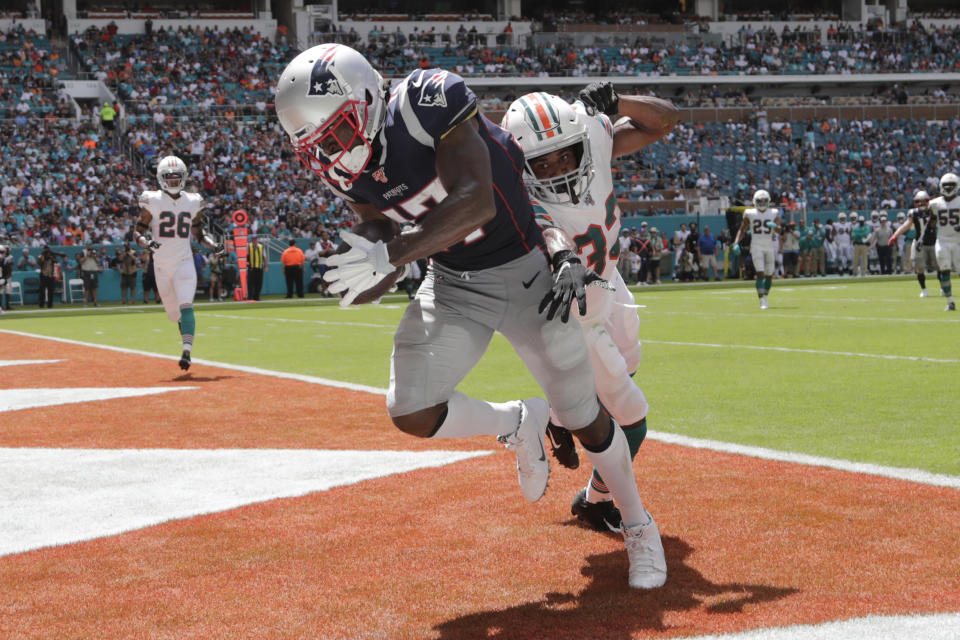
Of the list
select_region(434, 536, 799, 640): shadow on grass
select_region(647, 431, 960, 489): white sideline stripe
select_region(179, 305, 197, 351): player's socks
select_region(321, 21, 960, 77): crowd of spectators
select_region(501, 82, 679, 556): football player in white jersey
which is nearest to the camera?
select_region(434, 536, 799, 640): shadow on grass

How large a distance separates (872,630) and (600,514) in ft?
4.81

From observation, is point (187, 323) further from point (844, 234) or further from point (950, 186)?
point (844, 234)

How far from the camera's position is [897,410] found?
6.40 m

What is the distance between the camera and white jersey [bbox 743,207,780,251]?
1766cm

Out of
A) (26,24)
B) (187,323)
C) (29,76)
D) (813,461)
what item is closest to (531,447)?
(813,461)

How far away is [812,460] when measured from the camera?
4.92 meters

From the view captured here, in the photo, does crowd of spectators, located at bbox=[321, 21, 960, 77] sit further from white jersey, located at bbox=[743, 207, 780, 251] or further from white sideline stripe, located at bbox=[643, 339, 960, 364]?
white sideline stripe, located at bbox=[643, 339, 960, 364]

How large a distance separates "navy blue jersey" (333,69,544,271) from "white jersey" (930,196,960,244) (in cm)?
1474

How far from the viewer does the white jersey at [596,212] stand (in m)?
4.15

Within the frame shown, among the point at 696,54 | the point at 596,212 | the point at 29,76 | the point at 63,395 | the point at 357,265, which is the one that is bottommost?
the point at 63,395

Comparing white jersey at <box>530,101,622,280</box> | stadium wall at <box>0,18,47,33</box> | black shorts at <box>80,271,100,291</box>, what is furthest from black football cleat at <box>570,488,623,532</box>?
stadium wall at <box>0,18,47,33</box>

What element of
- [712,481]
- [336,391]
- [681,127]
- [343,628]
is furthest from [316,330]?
[681,127]

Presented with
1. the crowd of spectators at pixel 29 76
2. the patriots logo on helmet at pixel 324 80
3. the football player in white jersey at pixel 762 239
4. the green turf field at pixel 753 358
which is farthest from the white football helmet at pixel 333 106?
the crowd of spectators at pixel 29 76

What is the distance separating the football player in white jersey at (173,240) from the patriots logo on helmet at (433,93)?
759 cm
